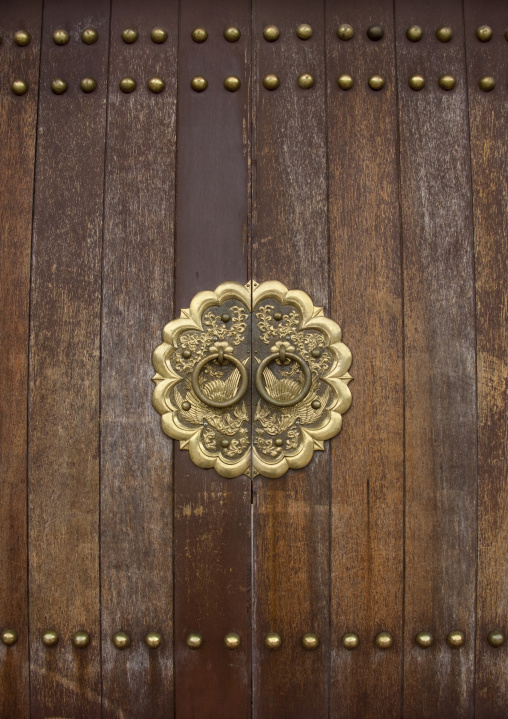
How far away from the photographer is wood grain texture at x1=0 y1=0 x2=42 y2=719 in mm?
851

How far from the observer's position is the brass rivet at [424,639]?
832mm

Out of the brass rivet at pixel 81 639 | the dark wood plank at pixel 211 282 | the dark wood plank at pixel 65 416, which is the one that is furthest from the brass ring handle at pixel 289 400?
the brass rivet at pixel 81 639

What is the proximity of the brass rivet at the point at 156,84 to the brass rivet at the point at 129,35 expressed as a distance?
3.0 inches

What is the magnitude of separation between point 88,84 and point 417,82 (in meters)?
0.57

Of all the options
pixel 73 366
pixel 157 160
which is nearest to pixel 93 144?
pixel 157 160

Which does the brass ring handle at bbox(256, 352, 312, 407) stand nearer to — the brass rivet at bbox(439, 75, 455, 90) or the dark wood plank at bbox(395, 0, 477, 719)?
the dark wood plank at bbox(395, 0, 477, 719)

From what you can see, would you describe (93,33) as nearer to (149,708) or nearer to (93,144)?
(93,144)

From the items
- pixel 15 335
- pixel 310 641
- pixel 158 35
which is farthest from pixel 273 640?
pixel 158 35

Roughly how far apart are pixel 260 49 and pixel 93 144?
34cm

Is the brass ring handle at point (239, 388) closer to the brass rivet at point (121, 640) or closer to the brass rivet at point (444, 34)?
the brass rivet at point (121, 640)

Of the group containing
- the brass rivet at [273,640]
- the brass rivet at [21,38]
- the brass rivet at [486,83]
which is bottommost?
the brass rivet at [273,640]

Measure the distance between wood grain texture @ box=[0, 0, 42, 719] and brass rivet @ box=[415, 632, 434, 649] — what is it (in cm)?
66

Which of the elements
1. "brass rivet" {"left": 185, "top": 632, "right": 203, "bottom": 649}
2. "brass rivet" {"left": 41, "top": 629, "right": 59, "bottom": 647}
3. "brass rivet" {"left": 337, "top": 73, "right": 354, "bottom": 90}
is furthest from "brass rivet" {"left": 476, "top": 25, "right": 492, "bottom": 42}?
"brass rivet" {"left": 41, "top": 629, "right": 59, "bottom": 647}

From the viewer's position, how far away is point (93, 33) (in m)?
0.87
